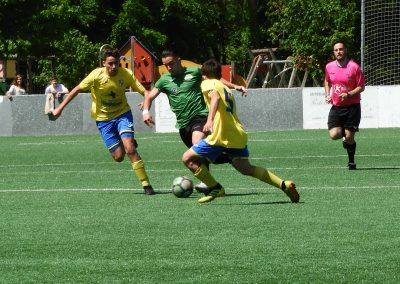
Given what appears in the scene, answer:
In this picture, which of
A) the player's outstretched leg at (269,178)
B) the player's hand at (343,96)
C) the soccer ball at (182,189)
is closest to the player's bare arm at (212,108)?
the player's outstretched leg at (269,178)

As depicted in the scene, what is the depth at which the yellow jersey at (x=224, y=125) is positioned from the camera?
1345 cm

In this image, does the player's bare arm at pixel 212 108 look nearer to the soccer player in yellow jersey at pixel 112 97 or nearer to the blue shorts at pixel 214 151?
the blue shorts at pixel 214 151

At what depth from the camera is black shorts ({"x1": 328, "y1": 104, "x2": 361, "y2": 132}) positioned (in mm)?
19562

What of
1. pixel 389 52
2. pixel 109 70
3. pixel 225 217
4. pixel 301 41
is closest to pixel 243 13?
pixel 301 41

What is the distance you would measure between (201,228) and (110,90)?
5424mm

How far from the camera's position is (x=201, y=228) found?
1105cm

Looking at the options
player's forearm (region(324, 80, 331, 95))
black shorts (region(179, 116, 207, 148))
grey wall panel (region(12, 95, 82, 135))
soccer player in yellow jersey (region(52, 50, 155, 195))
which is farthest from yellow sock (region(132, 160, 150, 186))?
grey wall panel (region(12, 95, 82, 135))

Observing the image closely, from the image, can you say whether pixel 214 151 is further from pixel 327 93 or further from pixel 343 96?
pixel 327 93

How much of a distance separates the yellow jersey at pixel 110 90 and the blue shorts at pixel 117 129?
58mm

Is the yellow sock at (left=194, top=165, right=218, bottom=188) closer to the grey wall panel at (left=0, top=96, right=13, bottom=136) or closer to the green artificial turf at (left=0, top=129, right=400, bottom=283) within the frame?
the green artificial turf at (left=0, top=129, right=400, bottom=283)

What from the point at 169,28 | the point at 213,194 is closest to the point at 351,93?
the point at 213,194

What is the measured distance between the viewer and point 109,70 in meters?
16.1

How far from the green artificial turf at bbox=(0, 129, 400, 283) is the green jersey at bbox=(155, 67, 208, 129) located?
994 millimetres

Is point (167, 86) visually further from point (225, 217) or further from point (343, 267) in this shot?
point (343, 267)
